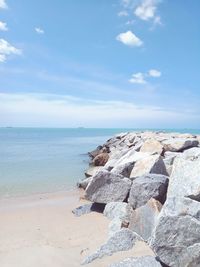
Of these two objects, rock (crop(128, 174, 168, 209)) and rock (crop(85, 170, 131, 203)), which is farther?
rock (crop(85, 170, 131, 203))

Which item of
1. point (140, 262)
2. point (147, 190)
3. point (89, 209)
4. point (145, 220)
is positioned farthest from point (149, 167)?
point (140, 262)

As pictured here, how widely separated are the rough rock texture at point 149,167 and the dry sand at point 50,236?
4.68 feet

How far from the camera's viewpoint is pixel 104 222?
6633 mm

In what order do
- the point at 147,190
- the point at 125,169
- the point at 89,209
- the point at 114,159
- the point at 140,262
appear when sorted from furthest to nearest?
1. the point at 114,159
2. the point at 125,169
3. the point at 89,209
4. the point at 147,190
5. the point at 140,262

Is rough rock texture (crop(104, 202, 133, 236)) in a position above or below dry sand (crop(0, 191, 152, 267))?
above

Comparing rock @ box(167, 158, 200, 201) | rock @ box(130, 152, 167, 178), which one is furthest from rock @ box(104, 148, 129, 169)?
rock @ box(167, 158, 200, 201)

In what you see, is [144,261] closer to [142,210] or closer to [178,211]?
[178,211]

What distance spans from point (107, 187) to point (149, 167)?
115 cm

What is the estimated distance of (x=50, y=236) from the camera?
6.25 m

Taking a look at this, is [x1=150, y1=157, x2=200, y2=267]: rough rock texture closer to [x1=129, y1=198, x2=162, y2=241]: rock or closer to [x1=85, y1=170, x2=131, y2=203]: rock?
[x1=129, y1=198, x2=162, y2=241]: rock

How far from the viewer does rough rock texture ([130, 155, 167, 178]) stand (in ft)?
24.9

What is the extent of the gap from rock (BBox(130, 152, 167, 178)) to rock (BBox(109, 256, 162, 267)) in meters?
3.38

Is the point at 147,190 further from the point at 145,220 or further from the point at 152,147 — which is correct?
the point at 152,147

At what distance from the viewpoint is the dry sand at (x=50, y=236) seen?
4869 millimetres
